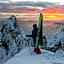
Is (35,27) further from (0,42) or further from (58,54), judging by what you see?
(0,42)

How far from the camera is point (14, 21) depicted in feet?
290

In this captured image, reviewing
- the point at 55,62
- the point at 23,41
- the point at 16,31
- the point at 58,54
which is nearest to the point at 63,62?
the point at 55,62

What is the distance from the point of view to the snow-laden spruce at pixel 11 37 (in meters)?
88.4

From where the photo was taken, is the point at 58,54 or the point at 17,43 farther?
the point at 17,43

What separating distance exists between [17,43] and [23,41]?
7.23 m

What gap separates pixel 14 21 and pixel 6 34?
1385 centimetres

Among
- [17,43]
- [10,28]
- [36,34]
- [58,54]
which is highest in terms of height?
[36,34]

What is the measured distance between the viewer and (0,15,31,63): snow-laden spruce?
8844 cm

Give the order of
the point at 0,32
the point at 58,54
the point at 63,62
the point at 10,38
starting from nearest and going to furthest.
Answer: the point at 63,62 → the point at 58,54 → the point at 10,38 → the point at 0,32

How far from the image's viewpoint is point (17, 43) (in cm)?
9306

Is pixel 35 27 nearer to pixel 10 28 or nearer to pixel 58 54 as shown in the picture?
pixel 58 54

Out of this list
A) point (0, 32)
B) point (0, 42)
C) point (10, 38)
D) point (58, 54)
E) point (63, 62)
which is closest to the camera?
point (63, 62)

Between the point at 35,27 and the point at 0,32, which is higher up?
the point at 35,27

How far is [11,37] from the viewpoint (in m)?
98.9
